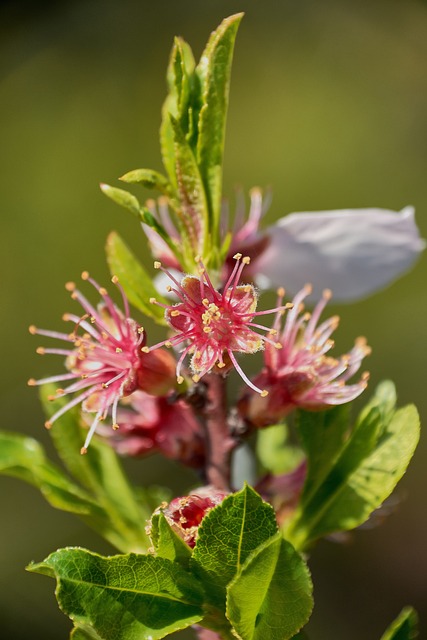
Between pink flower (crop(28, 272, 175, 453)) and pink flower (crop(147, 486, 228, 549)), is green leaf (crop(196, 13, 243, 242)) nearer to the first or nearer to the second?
pink flower (crop(28, 272, 175, 453))

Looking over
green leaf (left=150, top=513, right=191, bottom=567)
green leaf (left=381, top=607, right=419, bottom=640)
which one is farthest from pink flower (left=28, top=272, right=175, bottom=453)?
green leaf (left=381, top=607, right=419, bottom=640)

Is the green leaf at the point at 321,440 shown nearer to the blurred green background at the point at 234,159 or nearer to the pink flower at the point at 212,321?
the pink flower at the point at 212,321

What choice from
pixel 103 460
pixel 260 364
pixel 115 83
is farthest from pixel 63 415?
pixel 115 83

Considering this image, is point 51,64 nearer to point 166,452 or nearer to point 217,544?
point 166,452

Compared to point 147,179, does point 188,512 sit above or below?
below

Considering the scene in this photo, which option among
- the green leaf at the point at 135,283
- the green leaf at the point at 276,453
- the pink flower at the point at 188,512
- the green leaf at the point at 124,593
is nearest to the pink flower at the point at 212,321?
the green leaf at the point at 135,283

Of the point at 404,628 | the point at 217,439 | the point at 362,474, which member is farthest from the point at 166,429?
the point at 404,628

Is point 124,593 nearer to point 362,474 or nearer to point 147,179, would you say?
point 362,474
